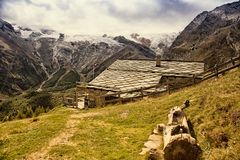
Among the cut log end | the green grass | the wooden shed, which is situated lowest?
the green grass

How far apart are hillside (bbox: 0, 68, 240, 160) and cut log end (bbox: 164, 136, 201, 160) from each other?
2.10ft

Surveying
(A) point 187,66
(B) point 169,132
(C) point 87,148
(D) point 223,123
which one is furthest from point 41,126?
(A) point 187,66

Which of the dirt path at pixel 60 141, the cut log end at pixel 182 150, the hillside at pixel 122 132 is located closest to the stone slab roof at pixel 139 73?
the hillside at pixel 122 132

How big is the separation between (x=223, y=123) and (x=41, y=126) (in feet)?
50.0

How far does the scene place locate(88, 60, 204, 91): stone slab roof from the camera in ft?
170

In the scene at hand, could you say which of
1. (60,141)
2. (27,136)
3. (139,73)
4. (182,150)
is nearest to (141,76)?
(139,73)

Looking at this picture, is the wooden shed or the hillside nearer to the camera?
the hillside

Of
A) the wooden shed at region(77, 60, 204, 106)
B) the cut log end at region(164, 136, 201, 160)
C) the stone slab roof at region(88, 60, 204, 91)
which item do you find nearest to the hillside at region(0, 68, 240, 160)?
the cut log end at region(164, 136, 201, 160)

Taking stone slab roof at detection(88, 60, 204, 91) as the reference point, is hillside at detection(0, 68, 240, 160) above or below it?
below

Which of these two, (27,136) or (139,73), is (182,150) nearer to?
(27,136)

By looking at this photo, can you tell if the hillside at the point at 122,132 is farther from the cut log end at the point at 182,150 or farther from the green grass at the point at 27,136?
the cut log end at the point at 182,150

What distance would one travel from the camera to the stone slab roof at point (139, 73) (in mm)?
51947

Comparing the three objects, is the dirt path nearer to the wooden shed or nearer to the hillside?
the hillside

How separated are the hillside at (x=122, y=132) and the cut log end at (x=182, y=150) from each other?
64cm
